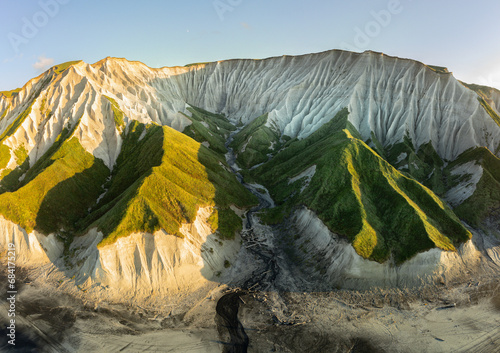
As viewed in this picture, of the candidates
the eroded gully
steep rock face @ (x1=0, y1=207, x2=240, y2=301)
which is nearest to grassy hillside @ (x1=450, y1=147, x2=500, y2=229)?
the eroded gully

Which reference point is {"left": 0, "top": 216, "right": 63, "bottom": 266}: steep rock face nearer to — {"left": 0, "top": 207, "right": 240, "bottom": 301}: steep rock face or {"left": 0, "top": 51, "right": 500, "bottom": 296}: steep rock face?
{"left": 0, "top": 207, "right": 240, "bottom": 301}: steep rock face

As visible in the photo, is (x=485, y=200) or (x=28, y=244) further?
(x=485, y=200)

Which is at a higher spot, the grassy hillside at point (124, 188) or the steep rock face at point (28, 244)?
the grassy hillside at point (124, 188)

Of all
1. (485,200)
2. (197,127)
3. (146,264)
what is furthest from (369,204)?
(197,127)

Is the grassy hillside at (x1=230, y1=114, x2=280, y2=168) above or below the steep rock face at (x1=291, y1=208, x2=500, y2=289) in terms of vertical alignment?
above

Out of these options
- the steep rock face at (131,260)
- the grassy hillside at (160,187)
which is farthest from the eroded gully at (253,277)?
the grassy hillside at (160,187)

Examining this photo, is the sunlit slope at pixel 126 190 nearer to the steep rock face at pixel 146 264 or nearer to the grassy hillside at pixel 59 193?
the grassy hillside at pixel 59 193

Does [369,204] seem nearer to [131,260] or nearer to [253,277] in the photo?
[253,277]

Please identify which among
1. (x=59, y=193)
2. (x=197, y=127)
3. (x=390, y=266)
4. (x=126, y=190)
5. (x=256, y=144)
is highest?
(x=197, y=127)

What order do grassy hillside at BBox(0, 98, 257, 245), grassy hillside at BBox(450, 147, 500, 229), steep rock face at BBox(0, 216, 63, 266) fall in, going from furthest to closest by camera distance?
grassy hillside at BBox(450, 147, 500, 229) → grassy hillside at BBox(0, 98, 257, 245) → steep rock face at BBox(0, 216, 63, 266)
